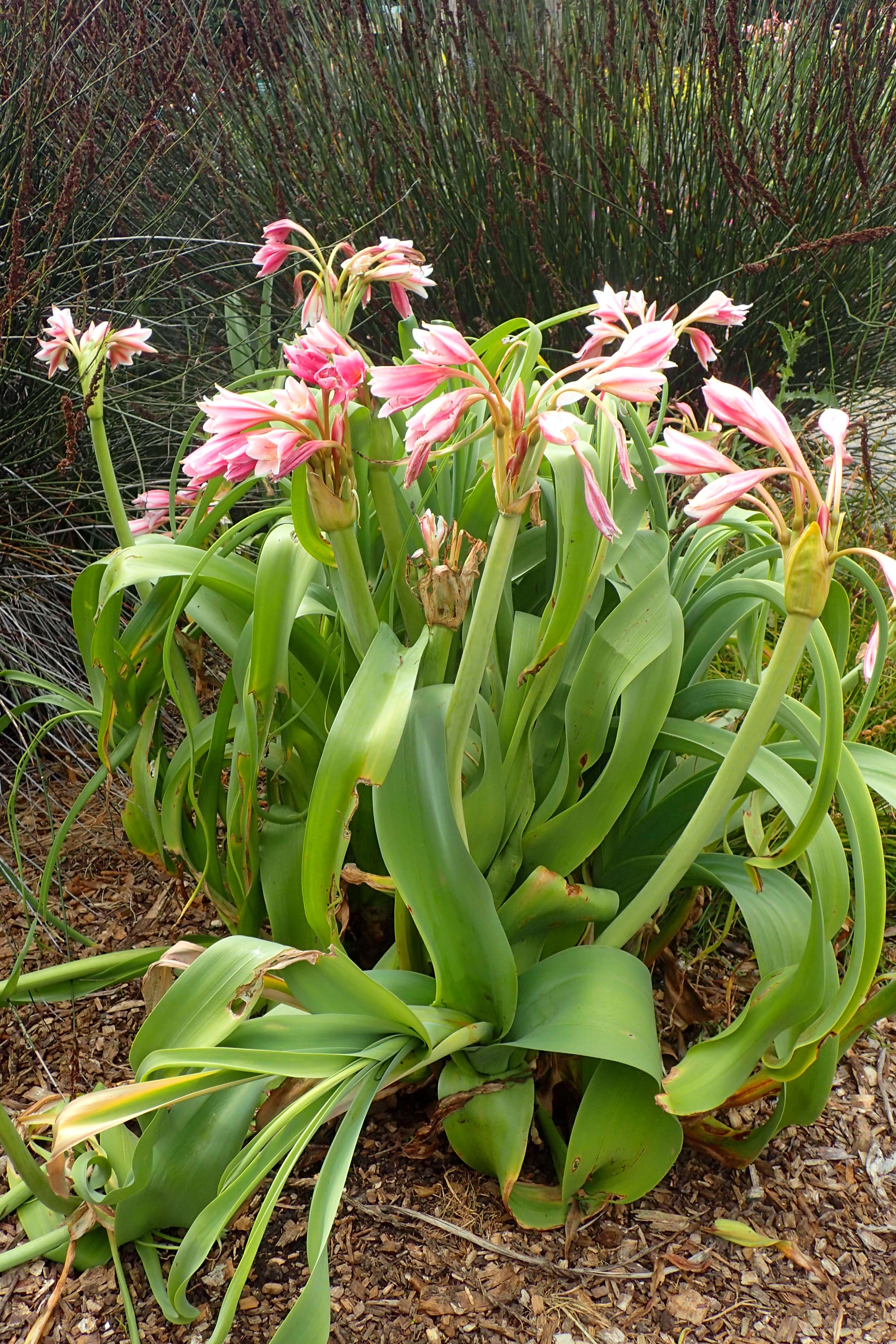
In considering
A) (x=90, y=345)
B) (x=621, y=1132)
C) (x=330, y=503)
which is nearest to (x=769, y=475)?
(x=330, y=503)

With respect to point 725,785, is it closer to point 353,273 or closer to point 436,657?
point 436,657

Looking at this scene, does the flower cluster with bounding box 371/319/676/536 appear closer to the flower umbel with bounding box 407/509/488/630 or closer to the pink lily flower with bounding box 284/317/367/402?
the pink lily flower with bounding box 284/317/367/402

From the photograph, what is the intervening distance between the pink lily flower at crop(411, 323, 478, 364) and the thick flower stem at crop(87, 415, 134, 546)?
60 cm

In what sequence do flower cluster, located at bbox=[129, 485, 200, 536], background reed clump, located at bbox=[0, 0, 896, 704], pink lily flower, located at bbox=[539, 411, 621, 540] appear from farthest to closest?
background reed clump, located at bbox=[0, 0, 896, 704] < flower cluster, located at bbox=[129, 485, 200, 536] < pink lily flower, located at bbox=[539, 411, 621, 540]

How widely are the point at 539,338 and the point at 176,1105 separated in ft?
3.12

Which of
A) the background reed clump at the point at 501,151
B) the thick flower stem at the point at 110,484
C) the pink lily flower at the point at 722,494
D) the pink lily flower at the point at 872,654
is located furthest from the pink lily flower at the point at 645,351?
the background reed clump at the point at 501,151

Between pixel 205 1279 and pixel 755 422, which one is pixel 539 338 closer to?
pixel 755 422

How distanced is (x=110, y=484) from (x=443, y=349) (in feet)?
2.25

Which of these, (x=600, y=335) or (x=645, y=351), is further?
(x=600, y=335)

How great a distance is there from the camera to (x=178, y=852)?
1.36 m

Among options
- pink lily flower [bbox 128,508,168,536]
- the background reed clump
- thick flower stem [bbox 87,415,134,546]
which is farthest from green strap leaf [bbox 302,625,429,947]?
the background reed clump

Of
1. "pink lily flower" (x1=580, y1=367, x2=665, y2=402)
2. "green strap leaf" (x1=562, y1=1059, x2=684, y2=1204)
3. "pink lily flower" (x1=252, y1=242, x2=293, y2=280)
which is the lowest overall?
"green strap leaf" (x1=562, y1=1059, x2=684, y2=1204)

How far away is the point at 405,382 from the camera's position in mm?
823

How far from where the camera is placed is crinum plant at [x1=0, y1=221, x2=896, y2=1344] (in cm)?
89
